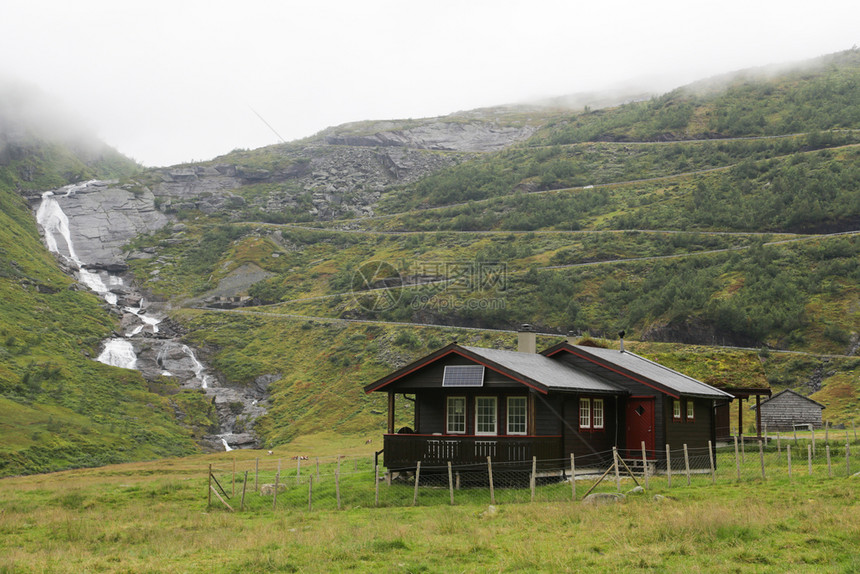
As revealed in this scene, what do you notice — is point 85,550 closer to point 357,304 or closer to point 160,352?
point 160,352

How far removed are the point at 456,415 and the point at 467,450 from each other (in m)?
2.13

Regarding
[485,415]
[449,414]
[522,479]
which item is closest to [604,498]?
[522,479]

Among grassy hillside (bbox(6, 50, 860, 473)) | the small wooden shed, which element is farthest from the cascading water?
the small wooden shed

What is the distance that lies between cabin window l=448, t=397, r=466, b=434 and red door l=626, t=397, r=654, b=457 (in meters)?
6.96

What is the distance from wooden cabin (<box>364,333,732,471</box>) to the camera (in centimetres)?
2623

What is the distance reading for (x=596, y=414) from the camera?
97.5 feet

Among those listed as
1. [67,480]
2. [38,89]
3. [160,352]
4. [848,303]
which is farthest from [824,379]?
[38,89]

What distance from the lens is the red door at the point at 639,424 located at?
29312 mm

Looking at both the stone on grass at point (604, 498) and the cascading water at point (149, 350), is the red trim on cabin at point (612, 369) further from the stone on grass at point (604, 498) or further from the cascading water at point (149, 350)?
the cascading water at point (149, 350)

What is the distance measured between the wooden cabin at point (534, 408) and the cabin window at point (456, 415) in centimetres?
4

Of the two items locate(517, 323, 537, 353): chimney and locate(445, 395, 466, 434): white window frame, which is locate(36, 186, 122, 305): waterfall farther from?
locate(445, 395, 466, 434): white window frame

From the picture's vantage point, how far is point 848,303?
61750 mm

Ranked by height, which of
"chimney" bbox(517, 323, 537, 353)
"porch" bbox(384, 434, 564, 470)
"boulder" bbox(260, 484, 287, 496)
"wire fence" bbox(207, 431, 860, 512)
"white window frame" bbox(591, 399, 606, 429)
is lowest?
"boulder" bbox(260, 484, 287, 496)

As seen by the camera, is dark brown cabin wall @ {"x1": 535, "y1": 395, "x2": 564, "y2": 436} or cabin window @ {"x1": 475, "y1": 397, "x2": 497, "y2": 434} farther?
cabin window @ {"x1": 475, "y1": 397, "x2": 497, "y2": 434}
